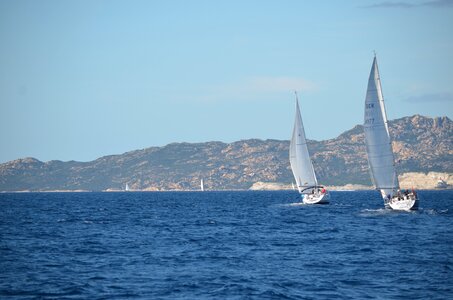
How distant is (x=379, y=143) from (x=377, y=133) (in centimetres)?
146

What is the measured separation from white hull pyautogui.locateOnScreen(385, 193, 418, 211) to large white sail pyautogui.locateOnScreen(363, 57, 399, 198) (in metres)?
2.80

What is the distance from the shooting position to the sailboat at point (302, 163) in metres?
134

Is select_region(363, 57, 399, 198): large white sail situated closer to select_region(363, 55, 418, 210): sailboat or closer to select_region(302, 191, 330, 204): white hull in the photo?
select_region(363, 55, 418, 210): sailboat

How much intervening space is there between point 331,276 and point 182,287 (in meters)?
9.58

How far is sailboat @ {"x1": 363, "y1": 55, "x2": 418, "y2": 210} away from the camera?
100500 millimetres

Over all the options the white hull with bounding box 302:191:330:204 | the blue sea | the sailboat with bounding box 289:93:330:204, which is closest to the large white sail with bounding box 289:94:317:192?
the sailboat with bounding box 289:93:330:204

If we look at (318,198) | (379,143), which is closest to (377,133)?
(379,143)

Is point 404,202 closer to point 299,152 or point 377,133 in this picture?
point 377,133

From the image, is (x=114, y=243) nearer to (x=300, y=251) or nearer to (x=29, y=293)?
(x=300, y=251)

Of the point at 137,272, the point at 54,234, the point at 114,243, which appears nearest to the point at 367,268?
the point at 137,272

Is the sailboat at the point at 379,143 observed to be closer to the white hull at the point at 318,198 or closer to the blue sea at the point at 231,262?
the blue sea at the point at 231,262

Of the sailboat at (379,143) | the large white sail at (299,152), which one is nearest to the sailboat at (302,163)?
the large white sail at (299,152)

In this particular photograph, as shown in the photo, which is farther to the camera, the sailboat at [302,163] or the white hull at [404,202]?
the sailboat at [302,163]

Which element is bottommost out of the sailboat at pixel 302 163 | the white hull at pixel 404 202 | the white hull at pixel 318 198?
the white hull at pixel 404 202
